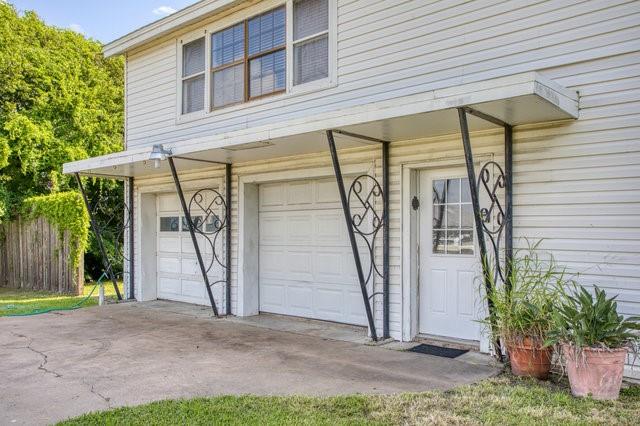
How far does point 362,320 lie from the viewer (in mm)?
6883

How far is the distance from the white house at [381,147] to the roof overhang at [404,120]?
0.07 ft

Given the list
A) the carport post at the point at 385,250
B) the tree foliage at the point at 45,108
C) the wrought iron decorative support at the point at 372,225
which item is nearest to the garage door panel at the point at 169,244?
the wrought iron decorative support at the point at 372,225

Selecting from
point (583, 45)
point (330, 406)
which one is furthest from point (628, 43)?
point (330, 406)

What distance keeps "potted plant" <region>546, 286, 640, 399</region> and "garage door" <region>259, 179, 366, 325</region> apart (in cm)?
302

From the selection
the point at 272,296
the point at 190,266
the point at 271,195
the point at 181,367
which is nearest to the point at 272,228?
the point at 271,195

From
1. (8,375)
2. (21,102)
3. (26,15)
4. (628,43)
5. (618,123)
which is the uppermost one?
(26,15)

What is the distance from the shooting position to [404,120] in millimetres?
5102

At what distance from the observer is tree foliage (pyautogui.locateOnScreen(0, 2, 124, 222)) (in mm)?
13906

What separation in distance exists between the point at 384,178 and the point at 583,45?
244 centimetres

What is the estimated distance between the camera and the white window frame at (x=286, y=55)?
6.76 metres

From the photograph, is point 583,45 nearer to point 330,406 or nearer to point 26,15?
point 330,406

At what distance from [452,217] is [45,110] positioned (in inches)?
514

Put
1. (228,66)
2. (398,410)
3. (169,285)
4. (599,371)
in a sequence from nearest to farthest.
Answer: (398,410) < (599,371) < (228,66) < (169,285)

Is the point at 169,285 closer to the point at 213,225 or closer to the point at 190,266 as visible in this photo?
the point at 190,266
